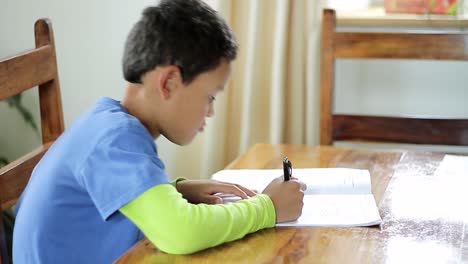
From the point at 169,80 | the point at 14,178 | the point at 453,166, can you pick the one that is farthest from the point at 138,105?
the point at 453,166

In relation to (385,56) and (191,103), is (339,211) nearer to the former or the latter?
(191,103)

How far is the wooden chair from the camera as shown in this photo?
5.00ft

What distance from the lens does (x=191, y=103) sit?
1.29m

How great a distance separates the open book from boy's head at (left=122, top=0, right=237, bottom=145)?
0.22 metres

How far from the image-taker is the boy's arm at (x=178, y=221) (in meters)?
1.16

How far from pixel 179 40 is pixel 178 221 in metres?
0.28

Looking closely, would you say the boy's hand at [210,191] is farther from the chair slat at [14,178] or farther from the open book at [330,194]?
the chair slat at [14,178]

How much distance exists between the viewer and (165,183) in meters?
1.18

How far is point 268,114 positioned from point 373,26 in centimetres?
42

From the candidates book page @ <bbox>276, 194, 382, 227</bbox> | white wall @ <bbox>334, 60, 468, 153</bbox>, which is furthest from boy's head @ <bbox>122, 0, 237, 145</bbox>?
white wall @ <bbox>334, 60, 468, 153</bbox>

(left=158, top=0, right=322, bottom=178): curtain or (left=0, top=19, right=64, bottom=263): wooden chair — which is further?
(left=158, top=0, right=322, bottom=178): curtain

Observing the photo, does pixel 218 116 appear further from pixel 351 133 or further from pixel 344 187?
pixel 344 187

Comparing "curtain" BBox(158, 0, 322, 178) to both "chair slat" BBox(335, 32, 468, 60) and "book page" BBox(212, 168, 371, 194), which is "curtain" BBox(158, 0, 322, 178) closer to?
"chair slat" BBox(335, 32, 468, 60)

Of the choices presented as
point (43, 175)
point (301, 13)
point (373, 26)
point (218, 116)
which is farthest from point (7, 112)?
point (43, 175)
